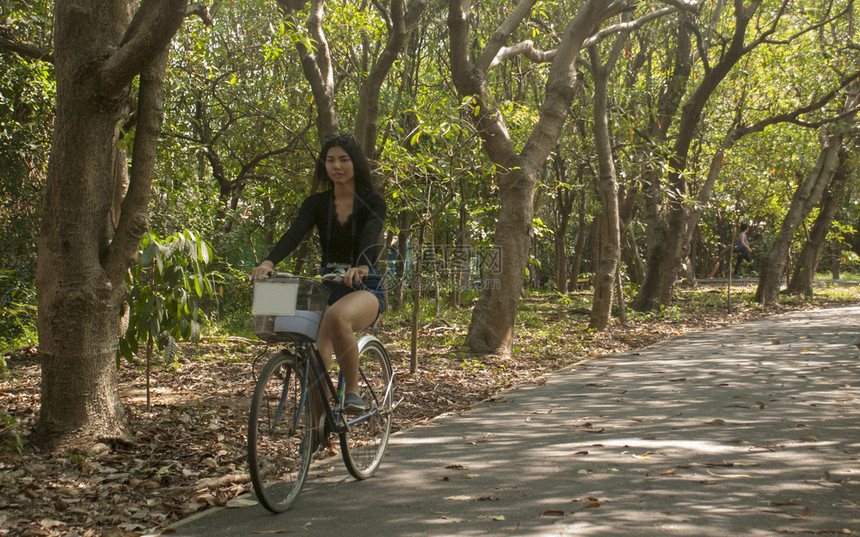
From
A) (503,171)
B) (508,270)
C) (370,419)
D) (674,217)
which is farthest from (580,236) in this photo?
(370,419)

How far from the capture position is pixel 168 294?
6.29 metres

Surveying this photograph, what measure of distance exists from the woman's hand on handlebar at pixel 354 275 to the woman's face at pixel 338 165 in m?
0.76

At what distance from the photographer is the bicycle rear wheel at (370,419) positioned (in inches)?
193

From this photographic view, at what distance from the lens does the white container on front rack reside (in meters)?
4.22

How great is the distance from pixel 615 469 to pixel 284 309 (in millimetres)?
2406

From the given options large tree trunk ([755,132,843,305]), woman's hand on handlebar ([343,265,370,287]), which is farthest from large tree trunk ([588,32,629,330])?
woman's hand on handlebar ([343,265,370,287])

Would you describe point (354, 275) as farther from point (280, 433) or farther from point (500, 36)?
point (500, 36)

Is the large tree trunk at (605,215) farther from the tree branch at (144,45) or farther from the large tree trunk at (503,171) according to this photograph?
the tree branch at (144,45)

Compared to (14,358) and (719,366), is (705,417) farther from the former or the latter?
(14,358)

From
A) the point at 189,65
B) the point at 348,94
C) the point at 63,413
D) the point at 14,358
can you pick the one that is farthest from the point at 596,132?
the point at 63,413

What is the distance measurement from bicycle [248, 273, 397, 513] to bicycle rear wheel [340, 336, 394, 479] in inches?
0.5

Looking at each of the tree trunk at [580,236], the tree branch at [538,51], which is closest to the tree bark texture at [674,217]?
the tree branch at [538,51]

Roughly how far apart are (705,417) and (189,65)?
12.2 m

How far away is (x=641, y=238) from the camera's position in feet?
118
